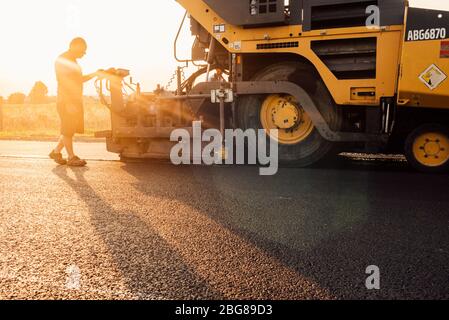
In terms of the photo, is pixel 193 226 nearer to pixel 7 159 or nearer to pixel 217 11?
pixel 217 11

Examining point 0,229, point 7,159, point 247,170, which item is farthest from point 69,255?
point 7,159

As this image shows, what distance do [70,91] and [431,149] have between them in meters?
5.03

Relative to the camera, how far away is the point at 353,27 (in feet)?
16.6

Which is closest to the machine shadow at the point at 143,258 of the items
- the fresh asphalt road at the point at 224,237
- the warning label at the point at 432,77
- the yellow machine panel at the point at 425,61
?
the fresh asphalt road at the point at 224,237

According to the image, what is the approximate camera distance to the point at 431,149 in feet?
16.7

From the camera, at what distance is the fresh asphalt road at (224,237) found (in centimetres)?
193

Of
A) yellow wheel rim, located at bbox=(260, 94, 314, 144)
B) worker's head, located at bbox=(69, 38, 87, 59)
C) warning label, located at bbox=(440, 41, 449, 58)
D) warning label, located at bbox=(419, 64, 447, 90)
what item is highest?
worker's head, located at bbox=(69, 38, 87, 59)

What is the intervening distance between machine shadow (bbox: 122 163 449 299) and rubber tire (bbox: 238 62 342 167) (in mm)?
422

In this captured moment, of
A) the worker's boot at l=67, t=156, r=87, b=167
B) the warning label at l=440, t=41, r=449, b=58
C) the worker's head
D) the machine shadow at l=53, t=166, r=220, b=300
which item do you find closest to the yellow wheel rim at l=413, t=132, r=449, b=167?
Result: the warning label at l=440, t=41, r=449, b=58

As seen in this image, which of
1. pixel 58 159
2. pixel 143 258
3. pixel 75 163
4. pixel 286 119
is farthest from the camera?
pixel 58 159

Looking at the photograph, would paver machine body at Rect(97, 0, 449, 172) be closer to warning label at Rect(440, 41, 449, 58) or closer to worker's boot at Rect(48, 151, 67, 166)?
Answer: warning label at Rect(440, 41, 449, 58)

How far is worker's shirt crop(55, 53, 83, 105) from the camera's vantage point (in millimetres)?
5969

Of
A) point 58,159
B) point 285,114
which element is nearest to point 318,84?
point 285,114

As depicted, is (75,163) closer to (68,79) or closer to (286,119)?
(68,79)
